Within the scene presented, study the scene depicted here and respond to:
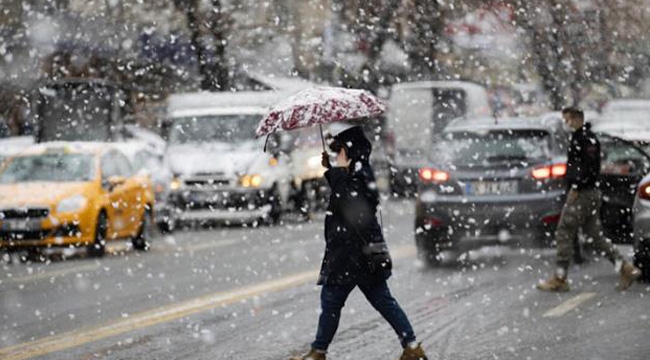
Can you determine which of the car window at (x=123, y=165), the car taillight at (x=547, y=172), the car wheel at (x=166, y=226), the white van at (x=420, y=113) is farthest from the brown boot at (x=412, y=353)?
the white van at (x=420, y=113)

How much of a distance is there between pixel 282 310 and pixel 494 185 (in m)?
3.91

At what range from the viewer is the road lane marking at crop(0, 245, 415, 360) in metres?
9.27

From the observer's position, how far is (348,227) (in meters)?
7.79

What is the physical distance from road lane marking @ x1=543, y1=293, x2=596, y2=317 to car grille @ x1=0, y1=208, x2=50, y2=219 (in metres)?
7.60

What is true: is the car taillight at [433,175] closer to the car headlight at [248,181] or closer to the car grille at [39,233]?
the car grille at [39,233]

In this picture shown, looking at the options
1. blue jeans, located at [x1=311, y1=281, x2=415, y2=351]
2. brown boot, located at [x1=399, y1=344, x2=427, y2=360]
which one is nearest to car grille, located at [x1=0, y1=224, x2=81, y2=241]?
blue jeans, located at [x1=311, y1=281, x2=415, y2=351]

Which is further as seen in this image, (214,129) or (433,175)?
(214,129)

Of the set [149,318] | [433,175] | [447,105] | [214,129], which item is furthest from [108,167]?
[447,105]

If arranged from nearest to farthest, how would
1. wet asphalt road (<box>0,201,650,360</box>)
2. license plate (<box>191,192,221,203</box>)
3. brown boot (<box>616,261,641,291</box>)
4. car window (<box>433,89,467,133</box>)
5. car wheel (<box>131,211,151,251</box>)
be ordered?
wet asphalt road (<box>0,201,650,360</box>), brown boot (<box>616,261,641,291</box>), car wheel (<box>131,211,151,251</box>), license plate (<box>191,192,221,203</box>), car window (<box>433,89,467,133</box>)

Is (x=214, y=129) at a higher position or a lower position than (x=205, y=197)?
higher

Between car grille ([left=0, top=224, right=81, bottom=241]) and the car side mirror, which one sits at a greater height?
the car side mirror

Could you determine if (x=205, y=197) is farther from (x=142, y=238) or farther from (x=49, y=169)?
(x=49, y=169)

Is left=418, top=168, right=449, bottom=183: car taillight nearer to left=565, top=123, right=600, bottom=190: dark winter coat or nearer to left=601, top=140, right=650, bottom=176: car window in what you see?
left=601, top=140, right=650, bottom=176: car window

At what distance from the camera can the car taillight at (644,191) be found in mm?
12289
